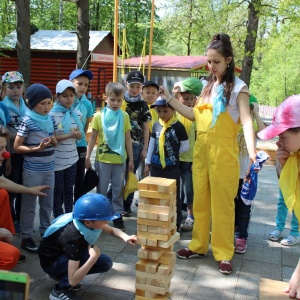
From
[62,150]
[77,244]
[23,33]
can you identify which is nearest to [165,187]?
[77,244]

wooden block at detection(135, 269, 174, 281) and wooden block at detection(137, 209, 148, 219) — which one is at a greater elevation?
wooden block at detection(137, 209, 148, 219)

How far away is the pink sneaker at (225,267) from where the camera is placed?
3.51 m

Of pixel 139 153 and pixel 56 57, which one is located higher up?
pixel 56 57

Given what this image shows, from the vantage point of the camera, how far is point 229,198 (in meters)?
3.50

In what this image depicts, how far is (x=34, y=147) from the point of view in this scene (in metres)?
3.67

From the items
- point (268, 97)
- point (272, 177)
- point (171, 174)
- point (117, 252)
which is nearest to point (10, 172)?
point (117, 252)

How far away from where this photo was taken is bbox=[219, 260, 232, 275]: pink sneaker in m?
3.51

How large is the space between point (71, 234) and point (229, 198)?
1.44 metres

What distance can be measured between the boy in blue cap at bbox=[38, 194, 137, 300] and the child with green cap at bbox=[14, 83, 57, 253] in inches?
31.4

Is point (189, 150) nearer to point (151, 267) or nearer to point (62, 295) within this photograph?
point (151, 267)

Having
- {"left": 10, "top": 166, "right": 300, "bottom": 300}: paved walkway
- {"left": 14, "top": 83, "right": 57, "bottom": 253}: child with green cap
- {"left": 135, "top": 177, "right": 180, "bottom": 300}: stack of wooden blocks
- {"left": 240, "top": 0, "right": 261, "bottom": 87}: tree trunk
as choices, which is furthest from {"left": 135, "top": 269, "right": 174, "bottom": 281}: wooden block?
{"left": 240, "top": 0, "right": 261, "bottom": 87}: tree trunk

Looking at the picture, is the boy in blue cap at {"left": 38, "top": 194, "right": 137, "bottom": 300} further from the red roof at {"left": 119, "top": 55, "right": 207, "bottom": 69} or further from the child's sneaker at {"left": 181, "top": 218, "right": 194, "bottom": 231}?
the red roof at {"left": 119, "top": 55, "right": 207, "bottom": 69}

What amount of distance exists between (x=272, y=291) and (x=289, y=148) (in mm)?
1095

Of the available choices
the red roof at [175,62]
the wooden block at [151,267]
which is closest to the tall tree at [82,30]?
the wooden block at [151,267]
